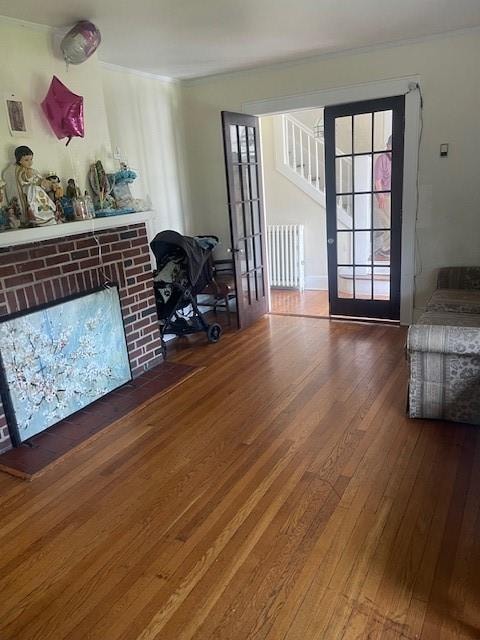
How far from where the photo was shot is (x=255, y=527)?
214cm

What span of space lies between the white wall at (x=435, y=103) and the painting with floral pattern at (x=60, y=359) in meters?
2.76

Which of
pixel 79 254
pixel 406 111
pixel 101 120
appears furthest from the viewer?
pixel 406 111

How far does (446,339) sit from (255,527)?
4.85 feet

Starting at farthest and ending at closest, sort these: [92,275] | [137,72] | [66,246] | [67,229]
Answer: [137,72]
[92,275]
[66,246]
[67,229]

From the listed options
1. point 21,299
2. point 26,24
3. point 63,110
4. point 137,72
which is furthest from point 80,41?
point 21,299

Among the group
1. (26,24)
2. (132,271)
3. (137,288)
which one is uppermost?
(26,24)

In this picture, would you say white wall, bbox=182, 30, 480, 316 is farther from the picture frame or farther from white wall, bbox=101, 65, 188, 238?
the picture frame

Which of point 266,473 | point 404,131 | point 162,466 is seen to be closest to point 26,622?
point 162,466

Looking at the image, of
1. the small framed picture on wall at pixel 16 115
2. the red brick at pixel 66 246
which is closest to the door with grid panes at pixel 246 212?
the red brick at pixel 66 246

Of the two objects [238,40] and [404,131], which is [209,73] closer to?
[238,40]

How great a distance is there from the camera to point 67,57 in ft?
10.5

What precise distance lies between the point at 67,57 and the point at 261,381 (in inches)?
107

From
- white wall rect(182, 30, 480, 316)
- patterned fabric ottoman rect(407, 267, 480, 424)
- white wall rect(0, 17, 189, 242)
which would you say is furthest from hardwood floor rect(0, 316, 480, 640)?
white wall rect(0, 17, 189, 242)

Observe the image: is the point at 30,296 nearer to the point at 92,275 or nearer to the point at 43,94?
the point at 92,275
